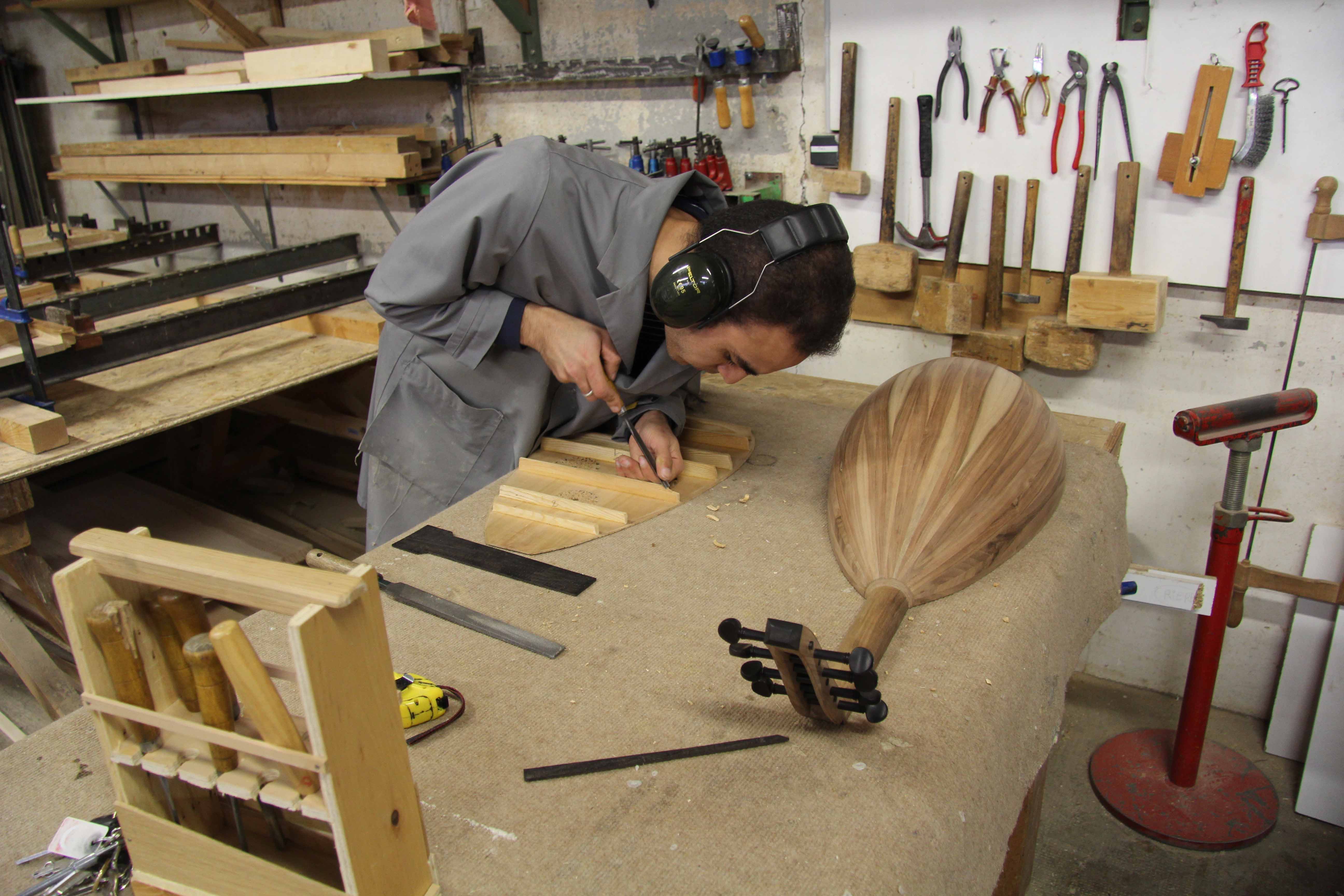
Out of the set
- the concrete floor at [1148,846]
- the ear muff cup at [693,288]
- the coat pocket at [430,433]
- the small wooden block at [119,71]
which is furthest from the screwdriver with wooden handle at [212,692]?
the small wooden block at [119,71]

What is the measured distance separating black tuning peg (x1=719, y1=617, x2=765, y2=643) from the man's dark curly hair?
68 cm

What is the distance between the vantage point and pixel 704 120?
3.20 m

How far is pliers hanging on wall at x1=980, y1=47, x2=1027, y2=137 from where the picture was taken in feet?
8.41

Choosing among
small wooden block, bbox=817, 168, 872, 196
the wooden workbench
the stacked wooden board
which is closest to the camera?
the wooden workbench

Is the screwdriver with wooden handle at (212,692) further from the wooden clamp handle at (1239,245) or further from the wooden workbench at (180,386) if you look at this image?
the wooden clamp handle at (1239,245)

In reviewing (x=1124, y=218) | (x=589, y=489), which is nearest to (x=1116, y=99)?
(x=1124, y=218)

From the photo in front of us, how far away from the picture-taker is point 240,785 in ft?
2.83

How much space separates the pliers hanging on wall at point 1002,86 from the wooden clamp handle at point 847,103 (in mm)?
408

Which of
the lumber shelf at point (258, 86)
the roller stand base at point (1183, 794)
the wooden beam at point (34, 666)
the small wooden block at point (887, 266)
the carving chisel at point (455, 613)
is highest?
the lumber shelf at point (258, 86)

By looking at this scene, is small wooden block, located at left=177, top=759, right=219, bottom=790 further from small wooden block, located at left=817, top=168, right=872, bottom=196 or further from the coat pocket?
small wooden block, located at left=817, top=168, right=872, bottom=196

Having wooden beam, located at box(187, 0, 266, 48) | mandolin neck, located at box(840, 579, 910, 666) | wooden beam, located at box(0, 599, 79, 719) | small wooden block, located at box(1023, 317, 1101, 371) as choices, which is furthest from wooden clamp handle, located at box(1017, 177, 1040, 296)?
wooden beam, located at box(187, 0, 266, 48)

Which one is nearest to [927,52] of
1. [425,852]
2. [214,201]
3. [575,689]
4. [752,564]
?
[752,564]

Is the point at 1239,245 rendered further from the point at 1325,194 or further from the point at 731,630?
the point at 731,630

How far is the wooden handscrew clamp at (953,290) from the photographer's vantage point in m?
2.70
